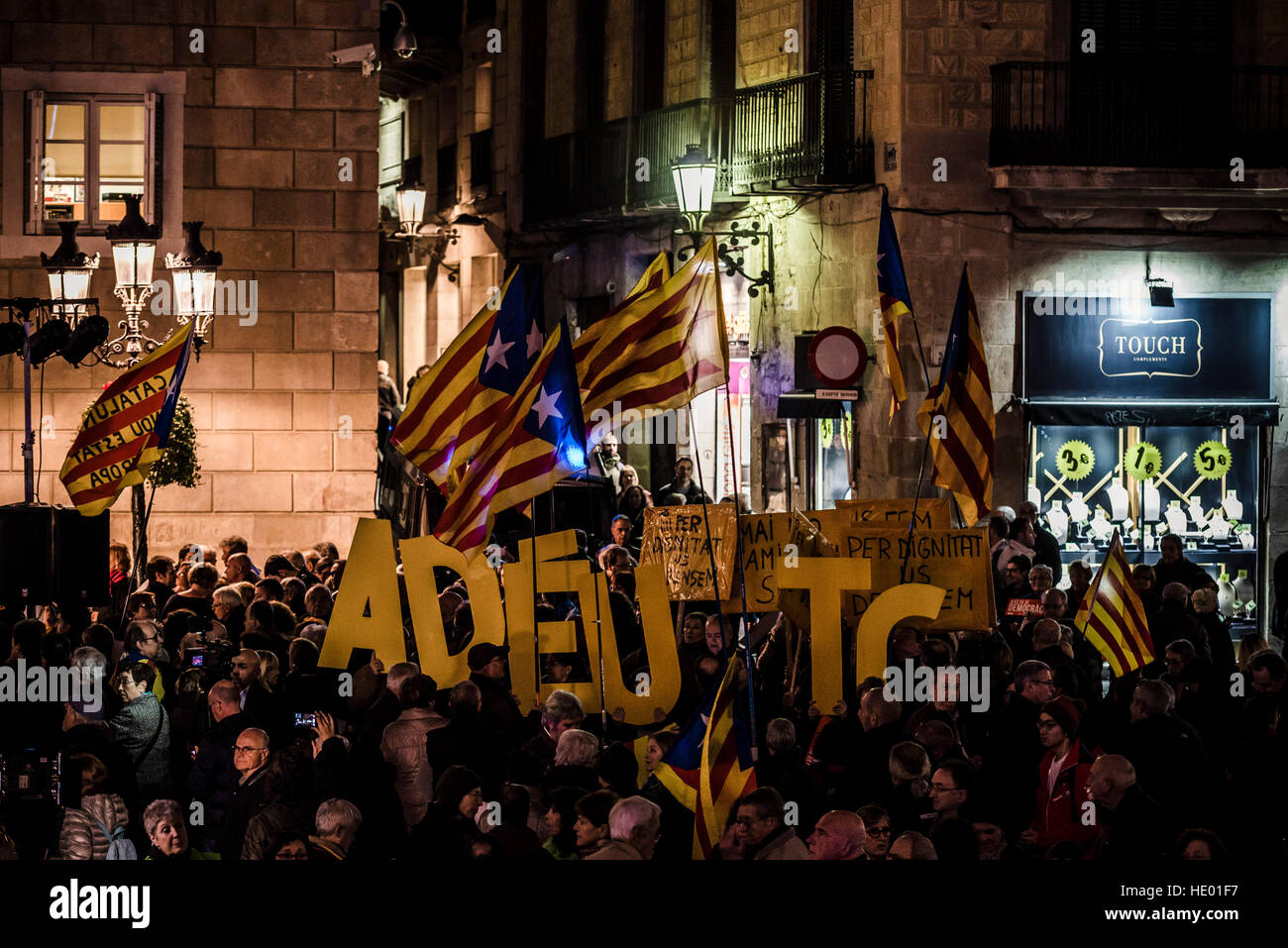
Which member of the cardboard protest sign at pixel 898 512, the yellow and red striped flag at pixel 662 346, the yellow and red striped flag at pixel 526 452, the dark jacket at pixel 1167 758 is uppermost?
the yellow and red striped flag at pixel 662 346

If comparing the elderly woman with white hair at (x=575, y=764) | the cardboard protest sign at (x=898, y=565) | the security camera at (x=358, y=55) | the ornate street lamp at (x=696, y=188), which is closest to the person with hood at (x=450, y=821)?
the elderly woman with white hair at (x=575, y=764)

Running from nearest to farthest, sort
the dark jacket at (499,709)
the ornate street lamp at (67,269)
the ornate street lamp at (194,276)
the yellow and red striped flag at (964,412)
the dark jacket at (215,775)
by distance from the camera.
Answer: the dark jacket at (215,775), the dark jacket at (499,709), the yellow and red striped flag at (964,412), the ornate street lamp at (67,269), the ornate street lamp at (194,276)

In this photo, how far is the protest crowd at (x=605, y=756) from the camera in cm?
825

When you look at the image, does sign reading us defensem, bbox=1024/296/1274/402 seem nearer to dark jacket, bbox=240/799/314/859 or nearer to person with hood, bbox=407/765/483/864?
person with hood, bbox=407/765/483/864

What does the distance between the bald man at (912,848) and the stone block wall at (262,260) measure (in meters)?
11.4

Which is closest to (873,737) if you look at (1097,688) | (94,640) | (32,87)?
(1097,688)

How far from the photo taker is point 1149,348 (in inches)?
794

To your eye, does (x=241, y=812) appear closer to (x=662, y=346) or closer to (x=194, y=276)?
(x=662, y=346)

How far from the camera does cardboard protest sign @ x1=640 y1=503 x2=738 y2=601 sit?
12.0 metres

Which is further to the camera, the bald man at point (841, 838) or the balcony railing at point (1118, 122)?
the balcony railing at point (1118, 122)

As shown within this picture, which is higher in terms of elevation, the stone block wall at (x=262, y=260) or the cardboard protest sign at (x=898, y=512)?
the stone block wall at (x=262, y=260)

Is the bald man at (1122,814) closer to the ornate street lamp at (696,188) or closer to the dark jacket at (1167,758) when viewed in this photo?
the dark jacket at (1167,758)

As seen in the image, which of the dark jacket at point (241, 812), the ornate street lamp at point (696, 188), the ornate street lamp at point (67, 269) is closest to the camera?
the dark jacket at point (241, 812)

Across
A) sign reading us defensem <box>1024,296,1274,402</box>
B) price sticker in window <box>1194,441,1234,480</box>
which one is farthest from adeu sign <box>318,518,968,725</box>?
price sticker in window <box>1194,441,1234,480</box>
